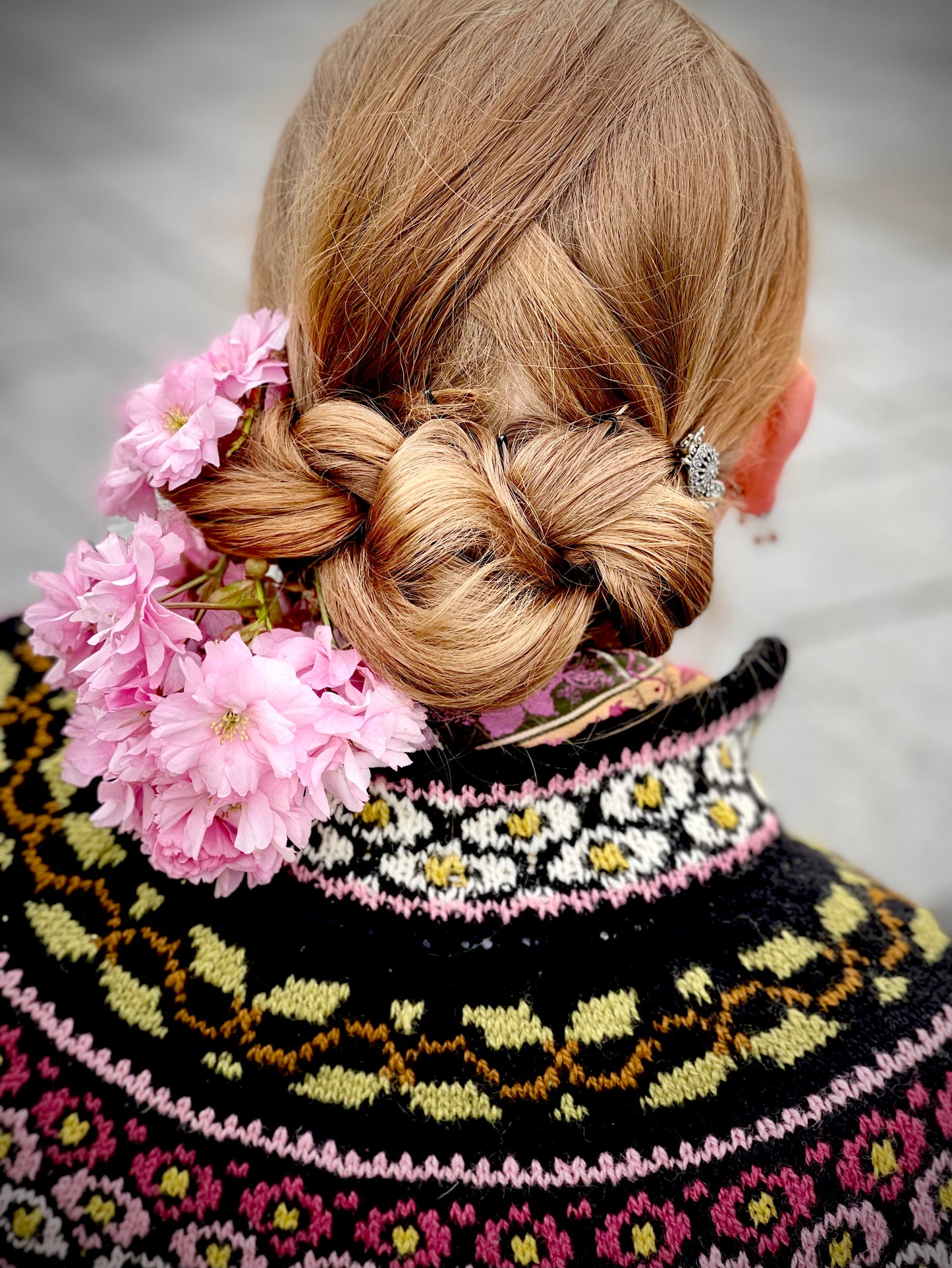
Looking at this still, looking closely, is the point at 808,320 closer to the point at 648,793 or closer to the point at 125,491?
the point at 648,793

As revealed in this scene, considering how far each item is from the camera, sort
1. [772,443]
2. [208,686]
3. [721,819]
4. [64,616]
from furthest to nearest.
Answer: [772,443] < [721,819] < [64,616] < [208,686]

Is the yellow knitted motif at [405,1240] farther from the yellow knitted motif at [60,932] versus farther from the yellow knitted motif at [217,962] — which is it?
the yellow knitted motif at [60,932]

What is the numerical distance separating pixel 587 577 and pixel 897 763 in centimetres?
177

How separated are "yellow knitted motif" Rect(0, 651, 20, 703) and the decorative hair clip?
2.35 ft

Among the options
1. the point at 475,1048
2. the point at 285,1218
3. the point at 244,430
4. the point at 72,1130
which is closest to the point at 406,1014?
the point at 475,1048

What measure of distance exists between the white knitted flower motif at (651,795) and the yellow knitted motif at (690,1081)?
0.61 ft

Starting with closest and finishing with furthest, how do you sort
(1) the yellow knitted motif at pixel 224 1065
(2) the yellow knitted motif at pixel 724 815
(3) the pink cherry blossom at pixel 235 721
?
(3) the pink cherry blossom at pixel 235 721
(1) the yellow knitted motif at pixel 224 1065
(2) the yellow knitted motif at pixel 724 815

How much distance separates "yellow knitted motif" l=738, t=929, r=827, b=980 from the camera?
0.80 metres

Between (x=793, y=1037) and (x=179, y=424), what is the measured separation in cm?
69

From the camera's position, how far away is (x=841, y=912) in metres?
0.86

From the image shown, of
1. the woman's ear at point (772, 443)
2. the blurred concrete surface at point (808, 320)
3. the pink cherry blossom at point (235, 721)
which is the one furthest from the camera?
the blurred concrete surface at point (808, 320)

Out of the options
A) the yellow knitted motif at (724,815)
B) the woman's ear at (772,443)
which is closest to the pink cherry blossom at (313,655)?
the yellow knitted motif at (724,815)

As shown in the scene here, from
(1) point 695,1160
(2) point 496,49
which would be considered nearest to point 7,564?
(2) point 496,49

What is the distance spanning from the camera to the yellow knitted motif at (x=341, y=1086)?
721 mm
